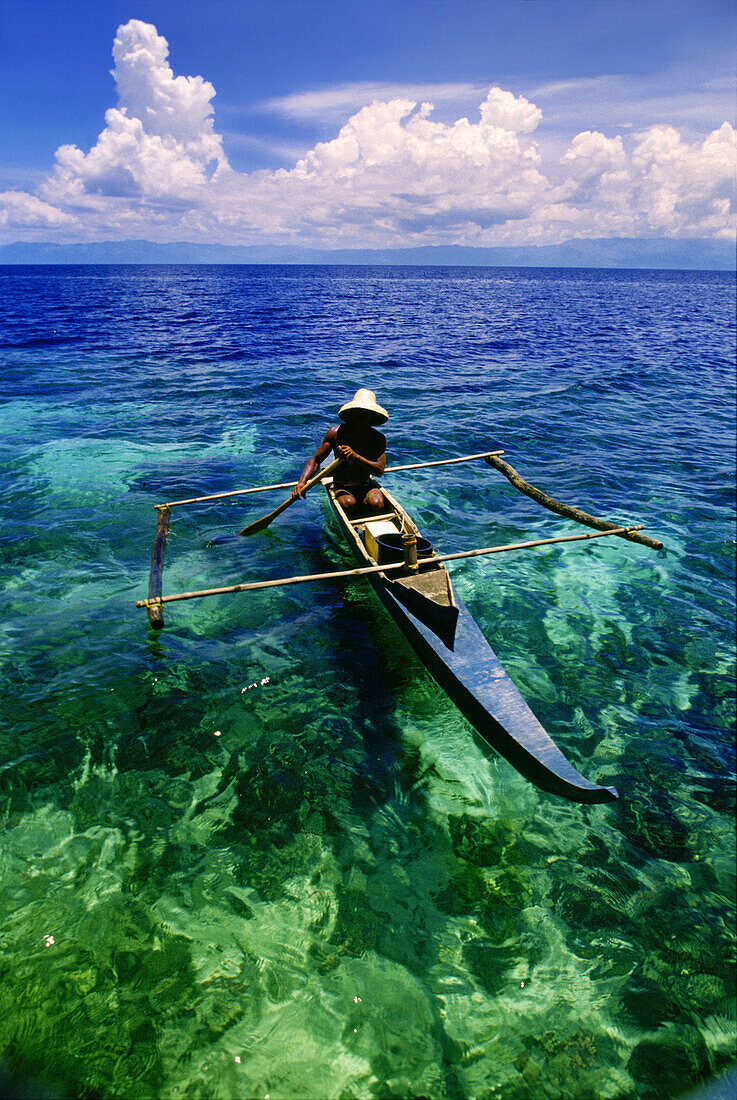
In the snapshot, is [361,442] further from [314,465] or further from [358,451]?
[314,465]

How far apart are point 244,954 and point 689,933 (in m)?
3.79

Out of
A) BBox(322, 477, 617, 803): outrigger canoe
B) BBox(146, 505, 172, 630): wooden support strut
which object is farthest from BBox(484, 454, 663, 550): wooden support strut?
BBox(146, 505, 172, 630): wooden support strut

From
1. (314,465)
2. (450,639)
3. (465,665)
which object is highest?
(314,465)

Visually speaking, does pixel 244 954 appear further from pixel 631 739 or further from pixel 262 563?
pixel 262 563

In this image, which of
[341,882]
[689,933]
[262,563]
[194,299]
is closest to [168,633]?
[262,563]

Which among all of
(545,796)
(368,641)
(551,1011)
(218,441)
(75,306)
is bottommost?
(551,1011)

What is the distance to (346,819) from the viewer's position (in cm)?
567

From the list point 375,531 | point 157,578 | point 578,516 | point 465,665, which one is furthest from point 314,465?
point 465,665

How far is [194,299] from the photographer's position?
67312 millimetres

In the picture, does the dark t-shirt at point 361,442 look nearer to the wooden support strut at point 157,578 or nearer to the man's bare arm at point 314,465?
the man's bare arm at point 314,465

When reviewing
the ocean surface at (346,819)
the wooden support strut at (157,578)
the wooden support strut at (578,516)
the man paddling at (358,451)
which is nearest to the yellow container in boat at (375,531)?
the man paddling at (358,451)

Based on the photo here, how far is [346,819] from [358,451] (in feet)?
20.0

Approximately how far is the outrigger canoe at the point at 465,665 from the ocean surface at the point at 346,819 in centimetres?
87

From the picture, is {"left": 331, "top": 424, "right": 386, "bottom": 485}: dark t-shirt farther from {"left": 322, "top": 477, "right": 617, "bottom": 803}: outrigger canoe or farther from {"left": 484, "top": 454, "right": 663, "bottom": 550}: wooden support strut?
{"left": 484, "top": 454, "right": 663, "bottom": 550}: wooden support strut
